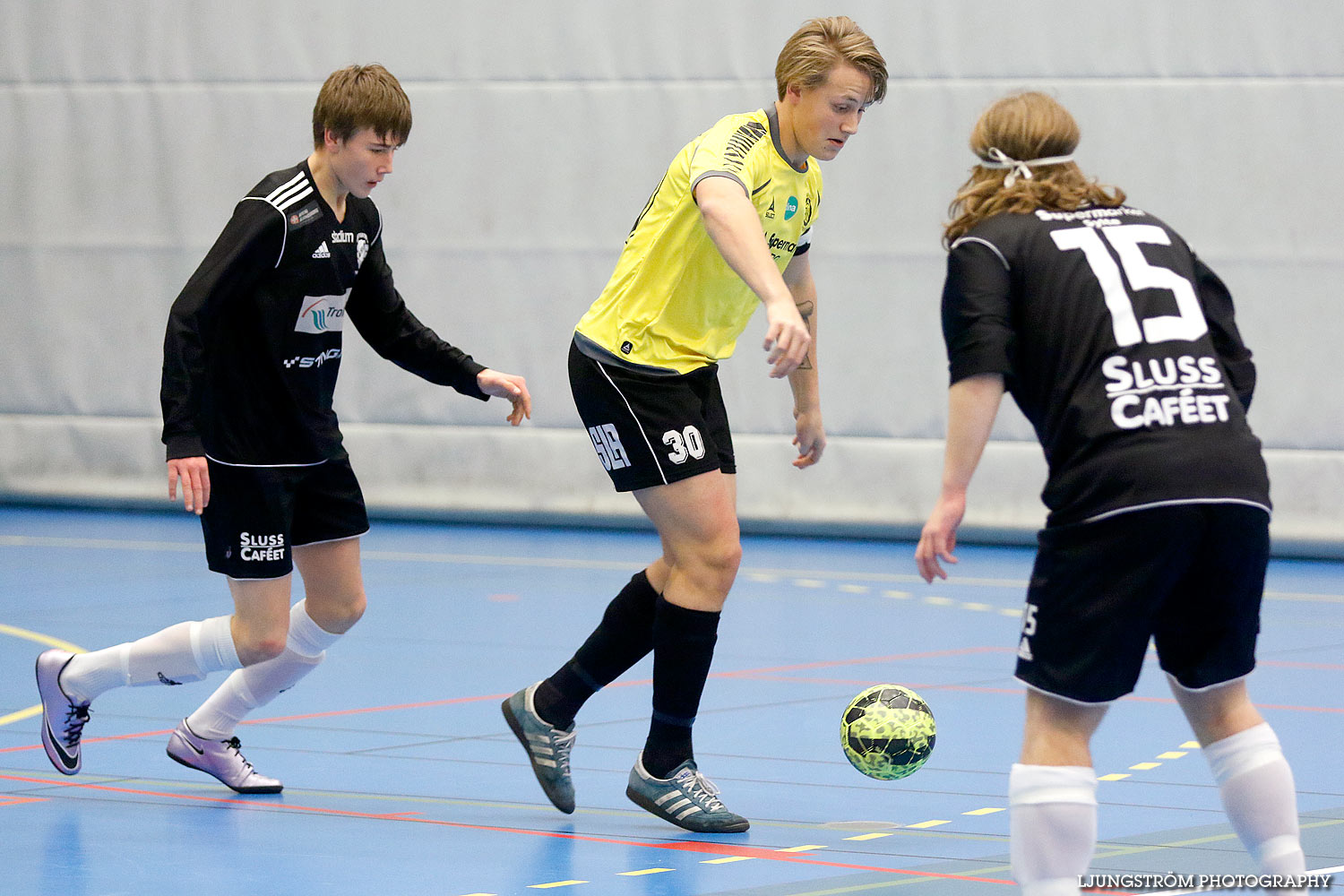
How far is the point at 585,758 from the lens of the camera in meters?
5.54

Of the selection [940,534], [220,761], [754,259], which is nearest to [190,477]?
[220,761]

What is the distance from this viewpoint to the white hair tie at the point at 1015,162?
3.42 m

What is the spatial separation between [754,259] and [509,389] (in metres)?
1.23

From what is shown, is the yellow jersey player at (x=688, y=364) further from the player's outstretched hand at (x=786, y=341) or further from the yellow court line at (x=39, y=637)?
the yellow court line at (x=39, y=637)

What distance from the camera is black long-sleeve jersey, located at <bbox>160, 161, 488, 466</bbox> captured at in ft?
15.5

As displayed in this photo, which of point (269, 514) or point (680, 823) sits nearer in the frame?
point (680, 823)

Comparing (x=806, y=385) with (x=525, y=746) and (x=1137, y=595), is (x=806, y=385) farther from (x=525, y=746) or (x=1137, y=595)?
(x=1137, y=595)

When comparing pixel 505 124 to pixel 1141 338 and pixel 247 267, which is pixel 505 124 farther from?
pixel 1141 338

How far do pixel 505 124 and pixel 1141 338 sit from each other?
9.43m

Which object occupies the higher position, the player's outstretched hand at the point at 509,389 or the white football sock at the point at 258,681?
the player's outstretched hand at the point at 509,389

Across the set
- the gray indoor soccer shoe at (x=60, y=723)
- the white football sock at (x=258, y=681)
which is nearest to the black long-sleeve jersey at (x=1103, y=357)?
the white football sock at (x=258, y=681)

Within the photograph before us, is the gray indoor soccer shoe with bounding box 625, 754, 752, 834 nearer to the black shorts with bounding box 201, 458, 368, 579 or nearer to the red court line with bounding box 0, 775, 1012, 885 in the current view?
the red court line with bounding box 0, 775, 1012, 885

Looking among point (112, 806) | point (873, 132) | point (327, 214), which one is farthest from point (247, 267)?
point (873, 132)

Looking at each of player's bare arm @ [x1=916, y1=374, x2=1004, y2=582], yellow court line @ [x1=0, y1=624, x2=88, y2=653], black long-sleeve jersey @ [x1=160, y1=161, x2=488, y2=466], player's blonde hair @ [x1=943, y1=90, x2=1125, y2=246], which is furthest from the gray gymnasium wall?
player's bare arm @ [x1=916, y1=374, x2=1004, y2=582]
